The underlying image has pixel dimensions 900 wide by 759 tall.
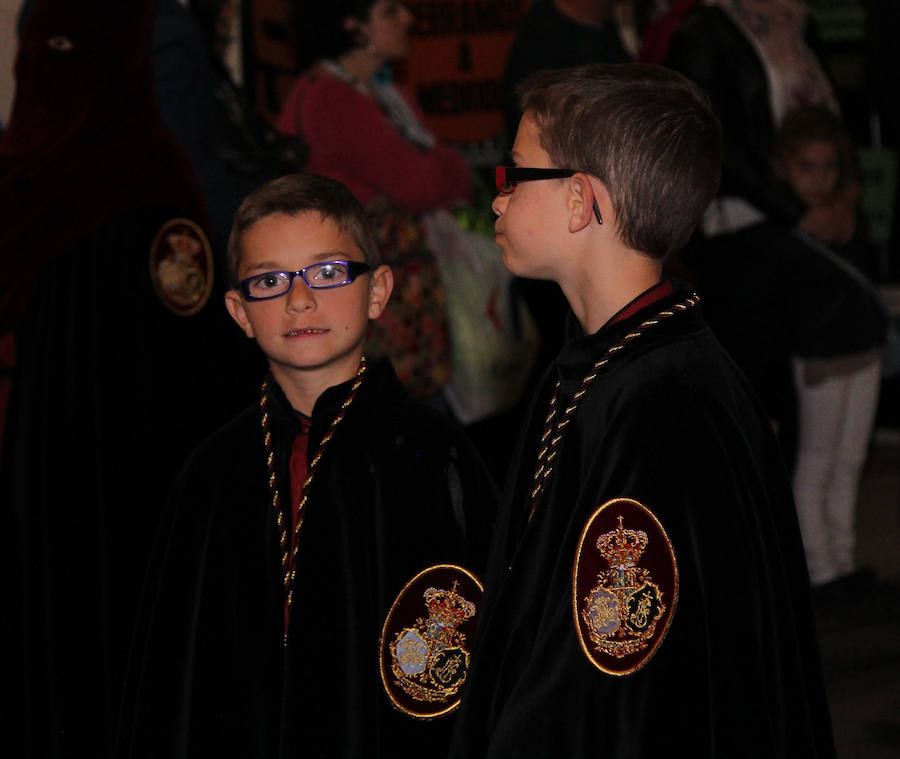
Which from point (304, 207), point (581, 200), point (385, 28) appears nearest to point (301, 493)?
point (304, 207)

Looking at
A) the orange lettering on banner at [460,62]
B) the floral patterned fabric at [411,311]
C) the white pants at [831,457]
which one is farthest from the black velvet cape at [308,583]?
the orange lettering on banner at [460,62]

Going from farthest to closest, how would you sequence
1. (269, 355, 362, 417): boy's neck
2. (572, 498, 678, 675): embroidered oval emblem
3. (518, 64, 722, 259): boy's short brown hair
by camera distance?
(269, 355, 362, 417): boy's neck → (518, 64, 722, 259): boy's short brown hair → (572, 498, 678, 675): embroidered oval emblem

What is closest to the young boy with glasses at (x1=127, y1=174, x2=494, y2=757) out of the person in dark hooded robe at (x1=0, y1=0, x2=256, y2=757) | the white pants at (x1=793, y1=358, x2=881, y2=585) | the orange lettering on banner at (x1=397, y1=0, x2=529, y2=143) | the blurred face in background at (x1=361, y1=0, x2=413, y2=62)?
the person in dark hooded robe at (x1=0, y1=0, x2=256, y2=757)

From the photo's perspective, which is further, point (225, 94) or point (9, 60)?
point (9, 60)

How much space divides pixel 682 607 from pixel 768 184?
10.9 ft

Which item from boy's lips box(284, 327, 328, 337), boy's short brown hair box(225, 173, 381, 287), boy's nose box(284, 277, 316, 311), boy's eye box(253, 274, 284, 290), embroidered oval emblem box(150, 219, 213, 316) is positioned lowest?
embroidered oval emblem box(150, 219, 213, 316)

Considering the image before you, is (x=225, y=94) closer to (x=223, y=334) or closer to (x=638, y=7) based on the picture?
(x=223, y=334)

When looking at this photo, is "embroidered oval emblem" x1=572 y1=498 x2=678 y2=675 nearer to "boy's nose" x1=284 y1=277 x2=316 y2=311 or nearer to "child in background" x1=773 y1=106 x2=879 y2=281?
"boy's nose" x1=284 y1=277 x2=316 y2=311

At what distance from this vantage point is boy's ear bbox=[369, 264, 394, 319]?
8.57ft

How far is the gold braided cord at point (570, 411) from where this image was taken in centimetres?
220

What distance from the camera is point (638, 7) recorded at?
275 inches

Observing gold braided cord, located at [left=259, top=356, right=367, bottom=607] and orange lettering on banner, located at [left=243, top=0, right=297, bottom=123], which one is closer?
gold braided cord, located at [left=259, top=356, right=367, bottom=607]

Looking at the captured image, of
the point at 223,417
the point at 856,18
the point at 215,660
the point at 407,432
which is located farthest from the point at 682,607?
the point at 856,18

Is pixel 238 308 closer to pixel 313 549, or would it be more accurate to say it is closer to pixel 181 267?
pixel 313 549
